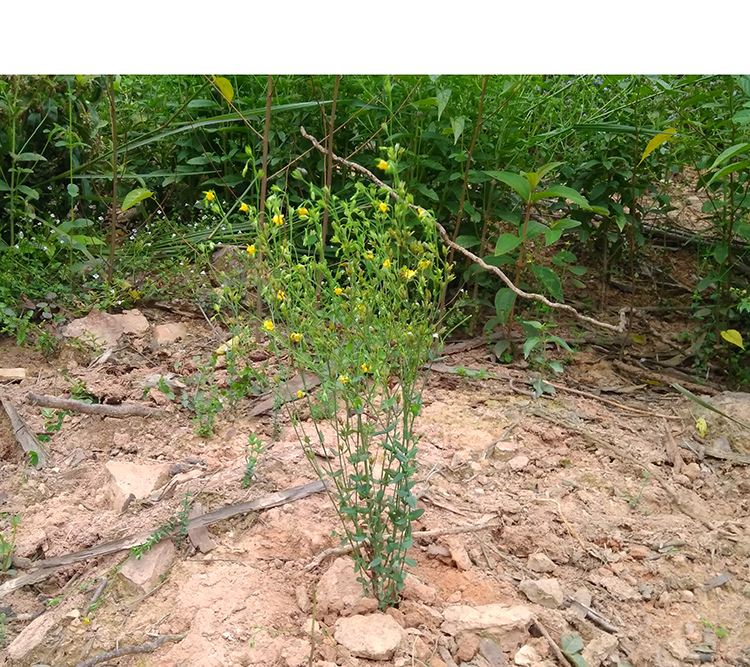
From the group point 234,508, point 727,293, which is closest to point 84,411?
point 234,508

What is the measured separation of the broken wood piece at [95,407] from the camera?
7.78 ft

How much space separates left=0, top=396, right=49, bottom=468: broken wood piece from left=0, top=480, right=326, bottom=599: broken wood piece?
0.42 meters

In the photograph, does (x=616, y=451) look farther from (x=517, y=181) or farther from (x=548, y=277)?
(x=517, y=181)

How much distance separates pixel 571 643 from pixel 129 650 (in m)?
0.93

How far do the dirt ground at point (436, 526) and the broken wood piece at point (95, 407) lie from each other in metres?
0.03

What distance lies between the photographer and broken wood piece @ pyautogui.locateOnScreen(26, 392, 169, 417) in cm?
237

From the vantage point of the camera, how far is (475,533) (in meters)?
1.95

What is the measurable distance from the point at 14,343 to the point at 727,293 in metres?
2.63

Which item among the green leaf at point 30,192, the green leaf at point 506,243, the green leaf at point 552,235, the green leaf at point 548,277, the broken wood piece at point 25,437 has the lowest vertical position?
the broken wood piece at point 25,437

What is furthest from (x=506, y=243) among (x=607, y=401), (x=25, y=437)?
(x=25, y=437)

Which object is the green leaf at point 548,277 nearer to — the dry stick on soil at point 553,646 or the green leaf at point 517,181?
the green leaf at point 517,181

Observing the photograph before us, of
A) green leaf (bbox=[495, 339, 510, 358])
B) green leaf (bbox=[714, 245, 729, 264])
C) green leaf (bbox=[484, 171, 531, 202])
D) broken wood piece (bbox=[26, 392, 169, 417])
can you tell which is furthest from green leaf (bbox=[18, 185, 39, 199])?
green leaf (bbox=[714, 245, 729, 264])

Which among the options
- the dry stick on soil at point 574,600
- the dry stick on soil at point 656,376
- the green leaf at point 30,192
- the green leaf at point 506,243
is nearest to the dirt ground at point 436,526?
the dry stick on soil at point 574,600
